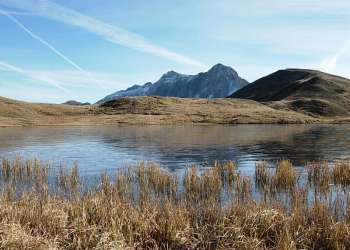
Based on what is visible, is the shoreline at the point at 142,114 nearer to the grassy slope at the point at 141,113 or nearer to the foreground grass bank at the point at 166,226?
the grassy slope at the point at 141,113

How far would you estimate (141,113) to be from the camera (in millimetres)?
166125

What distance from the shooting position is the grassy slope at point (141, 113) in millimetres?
146125

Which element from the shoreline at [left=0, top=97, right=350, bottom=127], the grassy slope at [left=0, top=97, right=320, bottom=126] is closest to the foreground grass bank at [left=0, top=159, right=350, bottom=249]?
the shoreline at [left=0, top=97, right=350, bottom=127]

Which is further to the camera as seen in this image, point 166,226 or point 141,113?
point 141,113

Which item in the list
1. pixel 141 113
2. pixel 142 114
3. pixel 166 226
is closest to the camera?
pixel 166 226

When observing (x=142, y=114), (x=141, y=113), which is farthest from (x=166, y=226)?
(x=141, y=113)

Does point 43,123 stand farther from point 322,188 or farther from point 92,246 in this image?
point 92,246

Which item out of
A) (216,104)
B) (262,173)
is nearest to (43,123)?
(216,104)

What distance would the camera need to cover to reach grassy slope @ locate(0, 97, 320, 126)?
146125 mm

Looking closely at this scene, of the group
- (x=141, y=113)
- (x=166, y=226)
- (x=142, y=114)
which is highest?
(x=141, y=113)

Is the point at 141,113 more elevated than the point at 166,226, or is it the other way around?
the point at 141,113

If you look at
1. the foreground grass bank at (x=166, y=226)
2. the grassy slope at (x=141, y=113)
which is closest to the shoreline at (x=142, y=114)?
the grassy slope at (x=141, y=113)

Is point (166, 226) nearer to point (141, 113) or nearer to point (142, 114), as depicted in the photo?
point (142, 114)

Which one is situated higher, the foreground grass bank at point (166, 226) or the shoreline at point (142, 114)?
the shoreline at point (142, 114)
